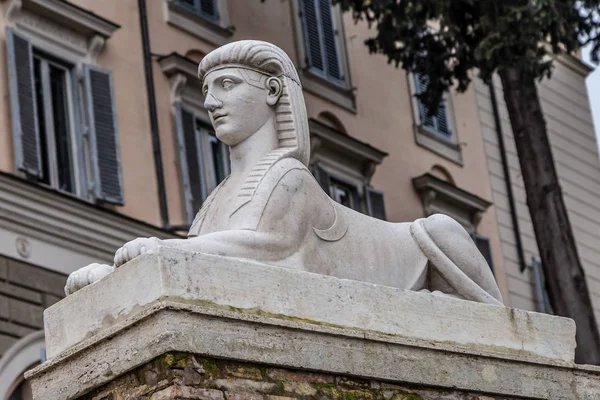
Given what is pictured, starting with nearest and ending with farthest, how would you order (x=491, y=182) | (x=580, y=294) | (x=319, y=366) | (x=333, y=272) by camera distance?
1. (x=319, y=366)
2. (x=333, y=272)
3. (x=580, y=294)
4. (x=491, y=182)

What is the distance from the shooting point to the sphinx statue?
27.7 feet

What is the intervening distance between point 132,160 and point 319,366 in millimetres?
11453

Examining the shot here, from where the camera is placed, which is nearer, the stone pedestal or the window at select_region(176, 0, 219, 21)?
the stone pedestal

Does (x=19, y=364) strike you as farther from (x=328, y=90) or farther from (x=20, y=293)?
(x=328, y=90)

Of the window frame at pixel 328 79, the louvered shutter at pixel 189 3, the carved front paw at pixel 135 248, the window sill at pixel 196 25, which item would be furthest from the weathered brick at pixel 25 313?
the carved front paw at pixel 135 248

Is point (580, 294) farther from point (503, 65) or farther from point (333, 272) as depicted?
point (333, 272)

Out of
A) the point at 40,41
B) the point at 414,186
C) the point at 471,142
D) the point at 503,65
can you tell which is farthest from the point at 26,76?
the point at 471,142

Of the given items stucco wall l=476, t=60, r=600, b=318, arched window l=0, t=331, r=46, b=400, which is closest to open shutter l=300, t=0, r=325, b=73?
stucco wall l=476, t=60, r=600, b=318

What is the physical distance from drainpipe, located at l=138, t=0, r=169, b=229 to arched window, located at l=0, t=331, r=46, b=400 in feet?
8.02

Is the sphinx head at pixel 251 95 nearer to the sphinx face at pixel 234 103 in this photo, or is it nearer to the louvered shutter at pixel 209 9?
the sphinx face at pixel 234 103

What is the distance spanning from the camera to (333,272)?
8680 millimetres

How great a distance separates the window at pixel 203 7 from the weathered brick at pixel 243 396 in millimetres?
13511

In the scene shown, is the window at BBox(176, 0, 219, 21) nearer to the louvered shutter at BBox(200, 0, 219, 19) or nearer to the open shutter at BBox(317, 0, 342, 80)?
the louvered shutter at BBox(200, 0, 219, 19)

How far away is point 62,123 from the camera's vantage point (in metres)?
18.7
